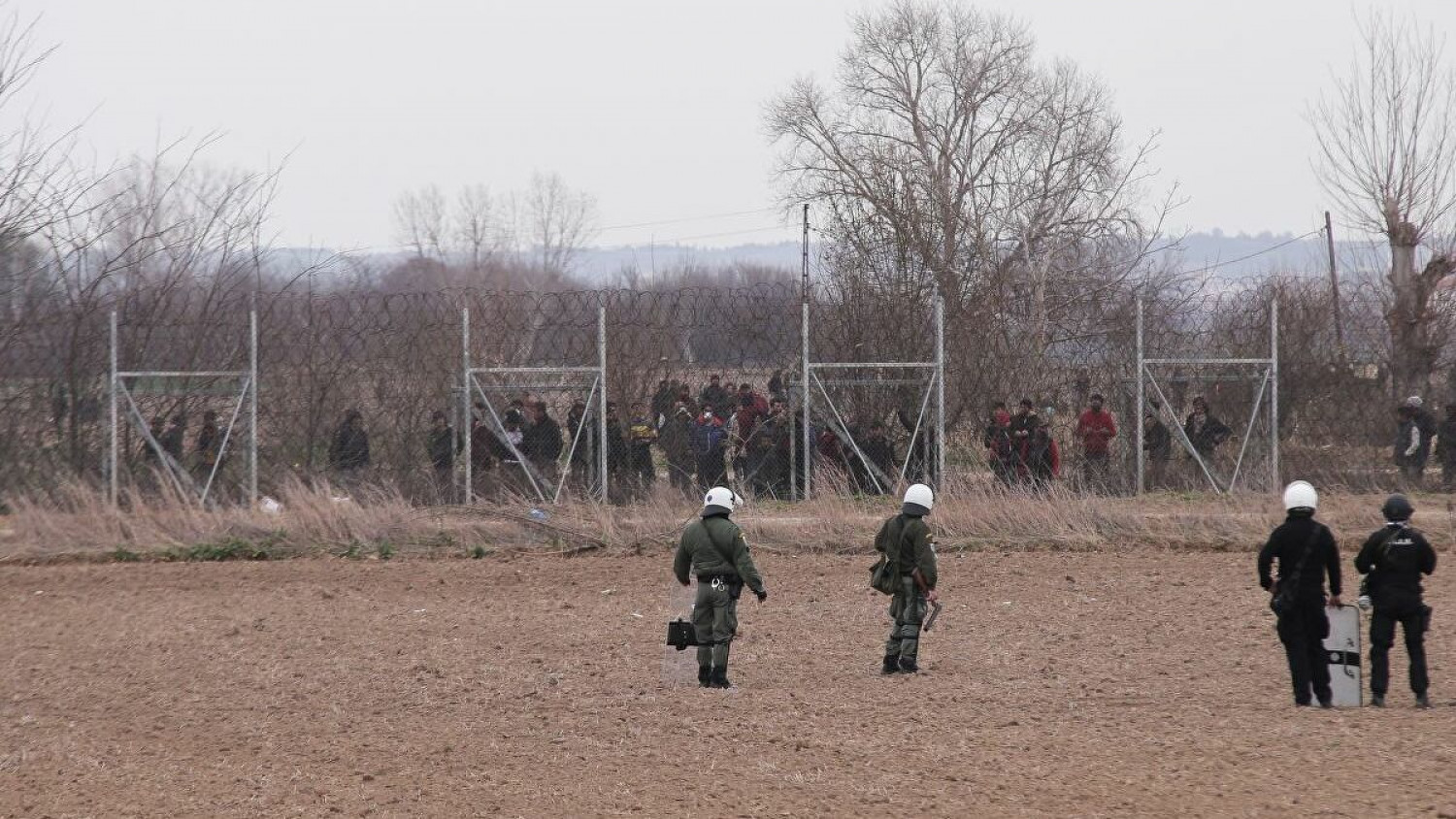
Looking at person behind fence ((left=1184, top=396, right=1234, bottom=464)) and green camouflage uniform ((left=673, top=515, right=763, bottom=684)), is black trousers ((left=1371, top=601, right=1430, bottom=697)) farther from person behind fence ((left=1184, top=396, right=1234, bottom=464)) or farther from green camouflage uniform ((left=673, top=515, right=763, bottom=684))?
person behind fence ((left=1184, top=396, right=1234, bottom=464))

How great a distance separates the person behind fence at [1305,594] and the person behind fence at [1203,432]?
9371 millimetres

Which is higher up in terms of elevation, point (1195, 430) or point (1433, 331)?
point (1433, 331)

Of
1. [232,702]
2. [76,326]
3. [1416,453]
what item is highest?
[76,326]

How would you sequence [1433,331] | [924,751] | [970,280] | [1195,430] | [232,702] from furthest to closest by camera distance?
Result: [970,280]
[1433,331]
[1195,430]
[232,702]
[924,751]

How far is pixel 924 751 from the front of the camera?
782 cm

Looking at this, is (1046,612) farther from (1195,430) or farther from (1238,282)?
(1238,282)

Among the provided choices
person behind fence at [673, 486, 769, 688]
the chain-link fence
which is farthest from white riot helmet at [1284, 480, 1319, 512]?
the chain-link fence

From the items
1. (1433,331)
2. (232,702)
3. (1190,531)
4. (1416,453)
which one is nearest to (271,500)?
(232,702)

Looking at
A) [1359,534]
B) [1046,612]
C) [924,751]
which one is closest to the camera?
[924,751]

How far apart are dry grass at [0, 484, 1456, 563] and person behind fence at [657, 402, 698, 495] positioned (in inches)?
52.5

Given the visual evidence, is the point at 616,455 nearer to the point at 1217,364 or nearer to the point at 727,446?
the point at 727,446

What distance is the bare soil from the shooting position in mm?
7074

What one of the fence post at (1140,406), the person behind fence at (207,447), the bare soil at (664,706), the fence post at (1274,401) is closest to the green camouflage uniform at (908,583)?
the bare soil at (664,706)

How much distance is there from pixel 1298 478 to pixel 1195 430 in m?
1.44
